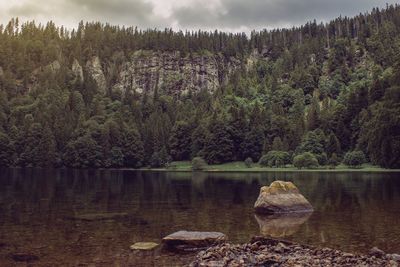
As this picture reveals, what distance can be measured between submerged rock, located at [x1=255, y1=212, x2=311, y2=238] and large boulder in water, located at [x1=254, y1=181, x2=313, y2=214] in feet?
4.07

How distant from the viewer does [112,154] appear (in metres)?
186

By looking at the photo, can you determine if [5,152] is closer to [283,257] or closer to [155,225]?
[155,225]

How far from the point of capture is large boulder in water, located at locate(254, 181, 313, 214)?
4112 cm

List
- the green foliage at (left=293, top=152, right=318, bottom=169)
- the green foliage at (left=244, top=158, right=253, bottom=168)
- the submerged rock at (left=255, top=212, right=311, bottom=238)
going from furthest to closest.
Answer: the green foliage at (left=244, top=158, right=253, bottom=168) < the green foliage at (left=293, top=152, right=318, bottom=169) < the submerged rock at (left=255, top=212, right=311, bottom=238)

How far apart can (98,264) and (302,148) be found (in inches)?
5464

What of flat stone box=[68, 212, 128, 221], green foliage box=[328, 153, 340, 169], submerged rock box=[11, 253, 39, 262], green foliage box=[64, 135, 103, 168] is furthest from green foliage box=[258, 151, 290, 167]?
submerged rock box=[11, 253, 39, 262]

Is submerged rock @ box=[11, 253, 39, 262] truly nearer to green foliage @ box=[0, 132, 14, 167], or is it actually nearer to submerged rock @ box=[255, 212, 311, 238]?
submerged rock @ box=[255, 212, 311, 238]

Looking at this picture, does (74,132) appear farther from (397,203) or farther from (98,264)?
(98,264)

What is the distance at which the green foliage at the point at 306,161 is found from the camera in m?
143

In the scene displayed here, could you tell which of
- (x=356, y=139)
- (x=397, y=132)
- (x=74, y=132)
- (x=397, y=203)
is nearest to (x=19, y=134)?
(x=74, y=132)

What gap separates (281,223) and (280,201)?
254 inches

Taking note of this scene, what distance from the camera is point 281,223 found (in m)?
35.3

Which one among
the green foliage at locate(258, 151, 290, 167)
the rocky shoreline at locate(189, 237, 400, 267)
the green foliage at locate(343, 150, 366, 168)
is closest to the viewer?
the rocky shoreline at locate(189, 237, 400, 267)

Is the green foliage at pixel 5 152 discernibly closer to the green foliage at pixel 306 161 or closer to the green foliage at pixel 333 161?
the green foliage at pixel 306 161
